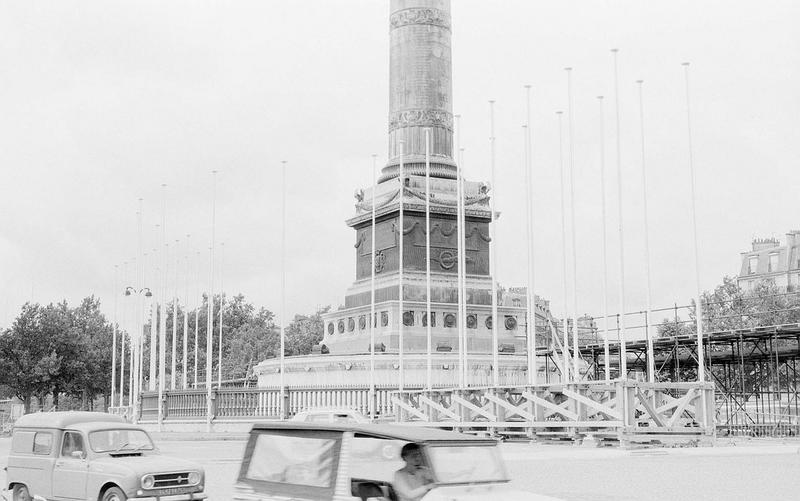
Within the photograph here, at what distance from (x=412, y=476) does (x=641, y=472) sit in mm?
11991

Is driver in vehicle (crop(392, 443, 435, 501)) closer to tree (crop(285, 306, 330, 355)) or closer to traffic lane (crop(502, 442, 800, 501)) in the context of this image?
traffic lane (crop(502, 442, 800, 501))

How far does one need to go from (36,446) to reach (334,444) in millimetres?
8206

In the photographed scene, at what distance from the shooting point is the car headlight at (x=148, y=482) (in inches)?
588

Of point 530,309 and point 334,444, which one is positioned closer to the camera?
point 334,444

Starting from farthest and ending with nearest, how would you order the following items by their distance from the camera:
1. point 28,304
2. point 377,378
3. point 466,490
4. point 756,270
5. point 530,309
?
point 756,270 < point 28,304 < point 377,378 < point 530,309 < point 466,490

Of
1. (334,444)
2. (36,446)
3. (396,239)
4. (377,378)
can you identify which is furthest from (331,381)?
(334,444)

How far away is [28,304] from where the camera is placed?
7850cm

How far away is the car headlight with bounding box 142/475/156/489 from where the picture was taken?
49.0ft

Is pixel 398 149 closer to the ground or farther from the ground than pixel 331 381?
farther from the ground

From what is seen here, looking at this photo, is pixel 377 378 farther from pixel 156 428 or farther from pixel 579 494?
pixel 579 494

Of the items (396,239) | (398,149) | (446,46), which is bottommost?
(396,239)

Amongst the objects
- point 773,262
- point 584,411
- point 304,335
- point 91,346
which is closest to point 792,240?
point 773,262

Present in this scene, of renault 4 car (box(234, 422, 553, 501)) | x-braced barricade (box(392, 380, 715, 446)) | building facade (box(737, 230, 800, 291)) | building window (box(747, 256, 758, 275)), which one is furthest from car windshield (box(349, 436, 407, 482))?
building window (box(747, 256, 758, 275))

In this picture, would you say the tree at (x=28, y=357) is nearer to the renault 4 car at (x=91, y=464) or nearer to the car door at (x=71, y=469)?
the renault 4 car at (x=91, y=464)
